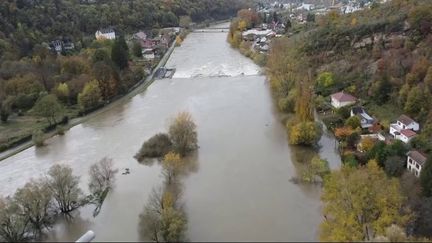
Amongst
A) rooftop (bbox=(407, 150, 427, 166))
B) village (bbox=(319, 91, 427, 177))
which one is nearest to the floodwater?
village (bbox=(319, 91, 427, 177))

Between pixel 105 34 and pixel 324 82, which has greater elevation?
pixel 105 34

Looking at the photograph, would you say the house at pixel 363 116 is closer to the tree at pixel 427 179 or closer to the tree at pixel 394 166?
the tree at pixel 394 166

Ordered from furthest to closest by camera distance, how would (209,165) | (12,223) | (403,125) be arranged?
1. (403,125)
2. (209,165)
3. (12,223)

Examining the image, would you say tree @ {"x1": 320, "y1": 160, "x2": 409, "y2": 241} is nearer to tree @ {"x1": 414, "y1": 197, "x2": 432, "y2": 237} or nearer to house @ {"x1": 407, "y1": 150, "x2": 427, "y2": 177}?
tree @ {"x1": 414, "y1": 197, "x2": 432, "y2": 237}

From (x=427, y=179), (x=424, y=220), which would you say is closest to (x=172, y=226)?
(x=424, y=220)

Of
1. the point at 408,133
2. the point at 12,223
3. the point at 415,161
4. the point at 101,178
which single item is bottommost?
the point at 408,133

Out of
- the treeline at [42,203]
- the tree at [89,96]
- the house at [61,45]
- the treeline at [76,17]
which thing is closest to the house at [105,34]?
the treeline at [76,17]

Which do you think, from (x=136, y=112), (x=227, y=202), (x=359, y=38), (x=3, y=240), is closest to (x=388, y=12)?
(x=359, y=38)

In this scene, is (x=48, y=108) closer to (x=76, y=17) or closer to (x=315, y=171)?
(x=315, y=171)
